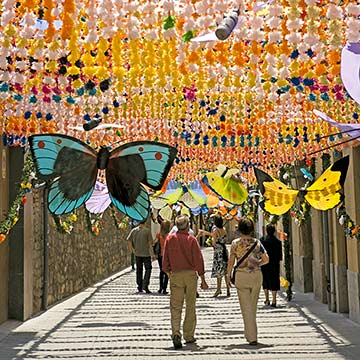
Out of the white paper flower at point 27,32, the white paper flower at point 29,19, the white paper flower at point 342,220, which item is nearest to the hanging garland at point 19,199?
the white paper flower at point 342,220

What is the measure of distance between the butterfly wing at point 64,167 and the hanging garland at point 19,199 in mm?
2050

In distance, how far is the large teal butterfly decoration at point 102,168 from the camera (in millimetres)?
8648

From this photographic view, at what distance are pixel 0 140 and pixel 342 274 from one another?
5713 mm

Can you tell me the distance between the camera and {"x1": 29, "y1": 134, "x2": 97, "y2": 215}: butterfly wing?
8.72 meters

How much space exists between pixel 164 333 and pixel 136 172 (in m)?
3.12

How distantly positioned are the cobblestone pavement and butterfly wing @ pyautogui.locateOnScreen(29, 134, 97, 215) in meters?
1.77

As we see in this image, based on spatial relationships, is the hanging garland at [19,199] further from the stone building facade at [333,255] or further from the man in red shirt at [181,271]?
the stone building facade at [333,255]

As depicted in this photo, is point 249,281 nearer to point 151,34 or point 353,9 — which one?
point 151,34

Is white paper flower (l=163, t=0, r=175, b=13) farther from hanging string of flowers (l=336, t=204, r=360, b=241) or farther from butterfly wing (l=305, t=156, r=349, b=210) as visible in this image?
hanging string of flowers (l=336, t=204, r=360, b=241)

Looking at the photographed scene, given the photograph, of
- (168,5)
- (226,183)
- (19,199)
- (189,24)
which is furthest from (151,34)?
(226,183)

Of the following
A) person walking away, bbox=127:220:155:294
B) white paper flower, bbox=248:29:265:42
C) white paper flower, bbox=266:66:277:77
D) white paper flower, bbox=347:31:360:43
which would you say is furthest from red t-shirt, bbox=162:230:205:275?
person walking away, bbox=127:220:155:294

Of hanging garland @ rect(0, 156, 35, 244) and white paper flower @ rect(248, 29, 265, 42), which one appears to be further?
hanging garland @ rect(0, 156, 35, 244)

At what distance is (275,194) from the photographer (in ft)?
43.9

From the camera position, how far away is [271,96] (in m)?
6.89
